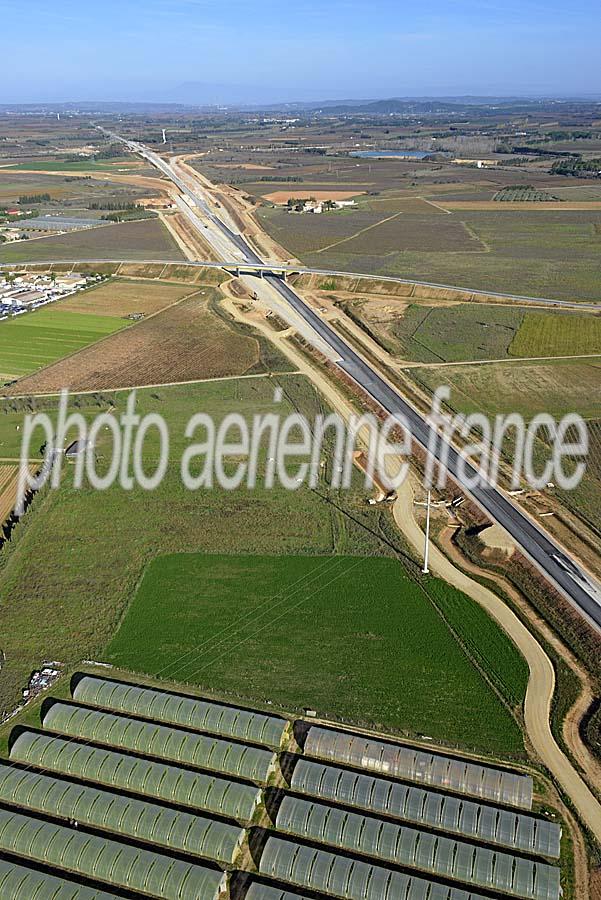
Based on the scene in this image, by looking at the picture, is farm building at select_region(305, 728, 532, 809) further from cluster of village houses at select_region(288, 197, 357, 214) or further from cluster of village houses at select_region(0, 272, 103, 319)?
cluster of village houses at select_region(288, 197, 357, 214)

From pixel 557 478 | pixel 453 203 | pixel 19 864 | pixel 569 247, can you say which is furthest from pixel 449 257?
pixel 19 864

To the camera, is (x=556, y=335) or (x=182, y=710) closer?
(x=182, y=710)

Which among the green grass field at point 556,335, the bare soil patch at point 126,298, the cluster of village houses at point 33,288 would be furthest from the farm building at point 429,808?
the cluster of village houses at point 33,288

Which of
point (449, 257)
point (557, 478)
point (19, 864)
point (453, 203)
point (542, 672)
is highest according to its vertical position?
point (453, 203)

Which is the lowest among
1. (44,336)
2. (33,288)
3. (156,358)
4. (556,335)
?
(156,358)

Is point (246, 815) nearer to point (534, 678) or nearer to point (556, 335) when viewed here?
point (534, 678)

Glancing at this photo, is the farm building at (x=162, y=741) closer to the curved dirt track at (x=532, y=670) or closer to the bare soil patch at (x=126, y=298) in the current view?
the curved dirt track at (x=532, y=670)

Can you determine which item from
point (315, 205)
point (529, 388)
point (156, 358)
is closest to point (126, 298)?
point (156, 358)

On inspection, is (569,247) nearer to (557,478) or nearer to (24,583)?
(557,478)

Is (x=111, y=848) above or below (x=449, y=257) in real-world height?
below
